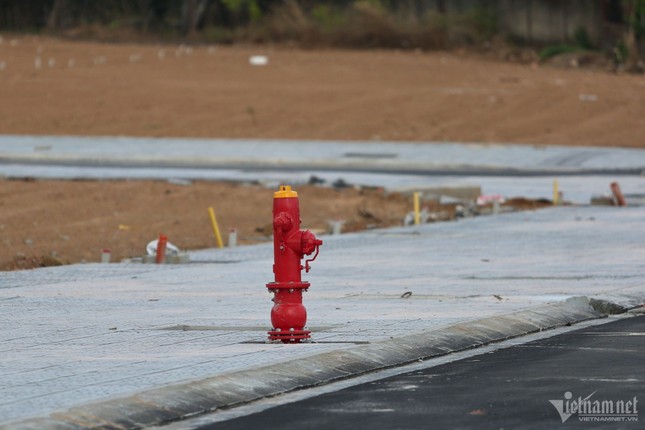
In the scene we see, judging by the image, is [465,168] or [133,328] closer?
[133,328]

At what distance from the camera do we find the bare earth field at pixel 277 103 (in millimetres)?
29812

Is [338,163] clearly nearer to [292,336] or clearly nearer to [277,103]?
[277,103]

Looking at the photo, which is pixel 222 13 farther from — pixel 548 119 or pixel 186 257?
pixel 186 257

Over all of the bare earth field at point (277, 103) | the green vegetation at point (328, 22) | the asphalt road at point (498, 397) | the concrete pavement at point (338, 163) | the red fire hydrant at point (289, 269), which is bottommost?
the asphalt road at point (498, 397)

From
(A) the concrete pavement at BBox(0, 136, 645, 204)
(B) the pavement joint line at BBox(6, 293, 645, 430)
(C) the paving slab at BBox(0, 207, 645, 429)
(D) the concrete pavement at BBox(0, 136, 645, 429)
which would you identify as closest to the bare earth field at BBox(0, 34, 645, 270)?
(A) the concrete pavement at BBox(0, 136, 645, 204)

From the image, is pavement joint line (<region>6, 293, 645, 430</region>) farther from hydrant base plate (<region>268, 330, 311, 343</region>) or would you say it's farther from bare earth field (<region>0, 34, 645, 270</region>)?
bare earth field (<region>0, 34, 645, 270</region>)

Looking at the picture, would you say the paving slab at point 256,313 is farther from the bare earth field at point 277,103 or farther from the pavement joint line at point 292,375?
the bare earth field at point 277,103

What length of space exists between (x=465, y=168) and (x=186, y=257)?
795 inches

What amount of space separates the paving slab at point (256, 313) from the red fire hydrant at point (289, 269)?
0.17 metres

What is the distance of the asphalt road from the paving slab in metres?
0.49

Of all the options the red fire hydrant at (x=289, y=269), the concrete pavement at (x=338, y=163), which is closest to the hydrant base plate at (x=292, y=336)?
the red fire hydrant at (x=289, y=269)

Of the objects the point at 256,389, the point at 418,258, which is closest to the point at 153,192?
the point at 418,258

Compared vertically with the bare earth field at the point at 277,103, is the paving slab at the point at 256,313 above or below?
below

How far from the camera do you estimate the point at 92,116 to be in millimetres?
47062
